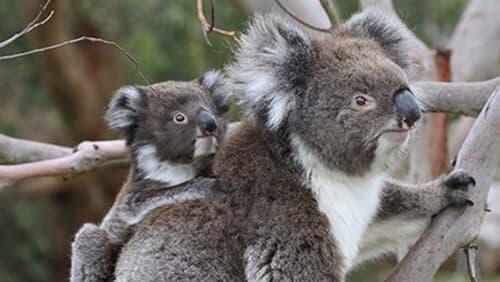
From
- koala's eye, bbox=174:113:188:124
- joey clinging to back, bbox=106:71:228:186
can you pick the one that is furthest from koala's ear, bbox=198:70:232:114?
koala's eye, bbox=174:113:188:124

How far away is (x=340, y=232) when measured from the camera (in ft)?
11.5

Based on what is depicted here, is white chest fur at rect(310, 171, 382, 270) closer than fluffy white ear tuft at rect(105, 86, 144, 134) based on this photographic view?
Yes

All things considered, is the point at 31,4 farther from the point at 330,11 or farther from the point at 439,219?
the point at 439,219

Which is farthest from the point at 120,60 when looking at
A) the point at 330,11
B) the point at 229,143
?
the point at 229,143

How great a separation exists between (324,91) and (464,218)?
2.20 ft

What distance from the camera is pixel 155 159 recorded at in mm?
3961

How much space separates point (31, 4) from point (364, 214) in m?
5.79

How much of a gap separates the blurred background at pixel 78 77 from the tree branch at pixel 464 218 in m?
4.86

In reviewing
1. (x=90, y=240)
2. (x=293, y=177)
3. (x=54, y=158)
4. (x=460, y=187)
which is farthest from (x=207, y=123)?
(x=54, y=158)

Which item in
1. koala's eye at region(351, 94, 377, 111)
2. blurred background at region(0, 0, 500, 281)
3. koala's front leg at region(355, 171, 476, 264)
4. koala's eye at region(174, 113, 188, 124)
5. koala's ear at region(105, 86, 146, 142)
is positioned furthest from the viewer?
blurred background at region(0, 0, 500, 281)

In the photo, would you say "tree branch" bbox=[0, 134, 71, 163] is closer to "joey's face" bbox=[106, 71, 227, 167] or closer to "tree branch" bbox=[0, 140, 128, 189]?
"tree branch" bbox=[0, 140, 128, 189]

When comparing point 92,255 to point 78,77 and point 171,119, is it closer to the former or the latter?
point 171,119

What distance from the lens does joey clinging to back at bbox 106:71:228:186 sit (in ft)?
12.8

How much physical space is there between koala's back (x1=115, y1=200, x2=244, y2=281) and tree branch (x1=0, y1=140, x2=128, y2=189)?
3.40 ft
